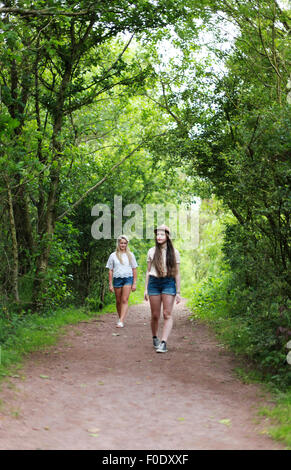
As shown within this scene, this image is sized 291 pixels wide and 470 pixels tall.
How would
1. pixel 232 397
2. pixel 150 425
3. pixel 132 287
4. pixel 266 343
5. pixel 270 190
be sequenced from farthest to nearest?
pixel 132 287, pixel 270 190, pixel 266 343, pixel 232 397, pixel 150 425

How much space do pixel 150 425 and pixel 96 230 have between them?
430 inches

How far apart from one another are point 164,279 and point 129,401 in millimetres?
2921

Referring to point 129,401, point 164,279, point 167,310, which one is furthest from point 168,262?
point 129,401

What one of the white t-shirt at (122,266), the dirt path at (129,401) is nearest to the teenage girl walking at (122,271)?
the white t-shirt at (122,266)

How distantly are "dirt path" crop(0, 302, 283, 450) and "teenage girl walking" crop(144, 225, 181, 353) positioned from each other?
62 cm

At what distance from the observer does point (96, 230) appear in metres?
15.7

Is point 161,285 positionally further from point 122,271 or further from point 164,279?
point 122,271

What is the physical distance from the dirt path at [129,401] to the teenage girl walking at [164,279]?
62cm

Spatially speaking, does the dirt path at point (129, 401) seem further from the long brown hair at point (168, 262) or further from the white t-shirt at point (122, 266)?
the white t-shirt at point (122, 266)

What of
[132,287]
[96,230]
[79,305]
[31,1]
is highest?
[31,1]

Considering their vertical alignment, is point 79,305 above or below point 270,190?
below

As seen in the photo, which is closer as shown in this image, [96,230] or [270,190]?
[270,190]

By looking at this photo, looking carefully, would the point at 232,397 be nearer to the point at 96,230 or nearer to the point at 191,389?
the point at 191,389
